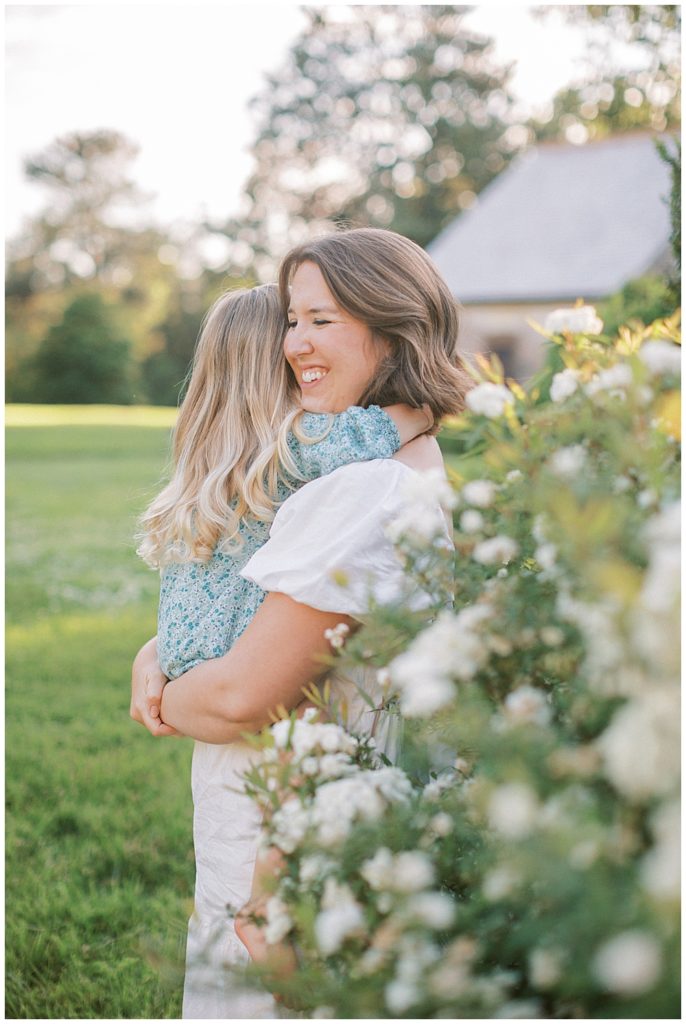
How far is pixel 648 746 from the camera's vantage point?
0.87 m

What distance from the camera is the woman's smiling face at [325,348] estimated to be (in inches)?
98.1

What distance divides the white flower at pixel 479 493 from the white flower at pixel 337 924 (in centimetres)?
57

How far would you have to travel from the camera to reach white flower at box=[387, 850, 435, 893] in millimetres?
1075

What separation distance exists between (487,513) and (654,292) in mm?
3100

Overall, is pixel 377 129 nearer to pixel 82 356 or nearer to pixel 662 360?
pixel 82 356

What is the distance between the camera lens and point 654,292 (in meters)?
4.15

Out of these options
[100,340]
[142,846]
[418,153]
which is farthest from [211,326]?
[100,340]

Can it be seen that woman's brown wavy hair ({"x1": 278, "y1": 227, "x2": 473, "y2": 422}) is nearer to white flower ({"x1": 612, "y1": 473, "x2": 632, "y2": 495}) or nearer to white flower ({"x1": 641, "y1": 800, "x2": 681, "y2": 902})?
white flower ({"x1": 612, "y1": 473, "x2": 632, "y2": 495})

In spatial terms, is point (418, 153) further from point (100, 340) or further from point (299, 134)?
point (100, 340)

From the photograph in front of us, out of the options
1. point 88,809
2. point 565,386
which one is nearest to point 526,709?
point 565,386

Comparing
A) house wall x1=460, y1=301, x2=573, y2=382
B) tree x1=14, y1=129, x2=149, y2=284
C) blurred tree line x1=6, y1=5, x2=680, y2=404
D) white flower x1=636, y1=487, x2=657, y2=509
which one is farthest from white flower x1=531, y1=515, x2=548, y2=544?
tree x1=14, y1=129, x2=149, y2=284

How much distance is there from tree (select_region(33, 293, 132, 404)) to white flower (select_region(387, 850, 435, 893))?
5252 centimetres

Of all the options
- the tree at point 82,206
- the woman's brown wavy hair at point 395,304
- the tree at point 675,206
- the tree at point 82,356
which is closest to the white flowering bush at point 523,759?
the woman's brown wavy hair at point 395,304

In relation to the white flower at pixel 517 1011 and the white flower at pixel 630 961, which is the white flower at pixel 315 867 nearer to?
the white flower at pixel 517 1011
